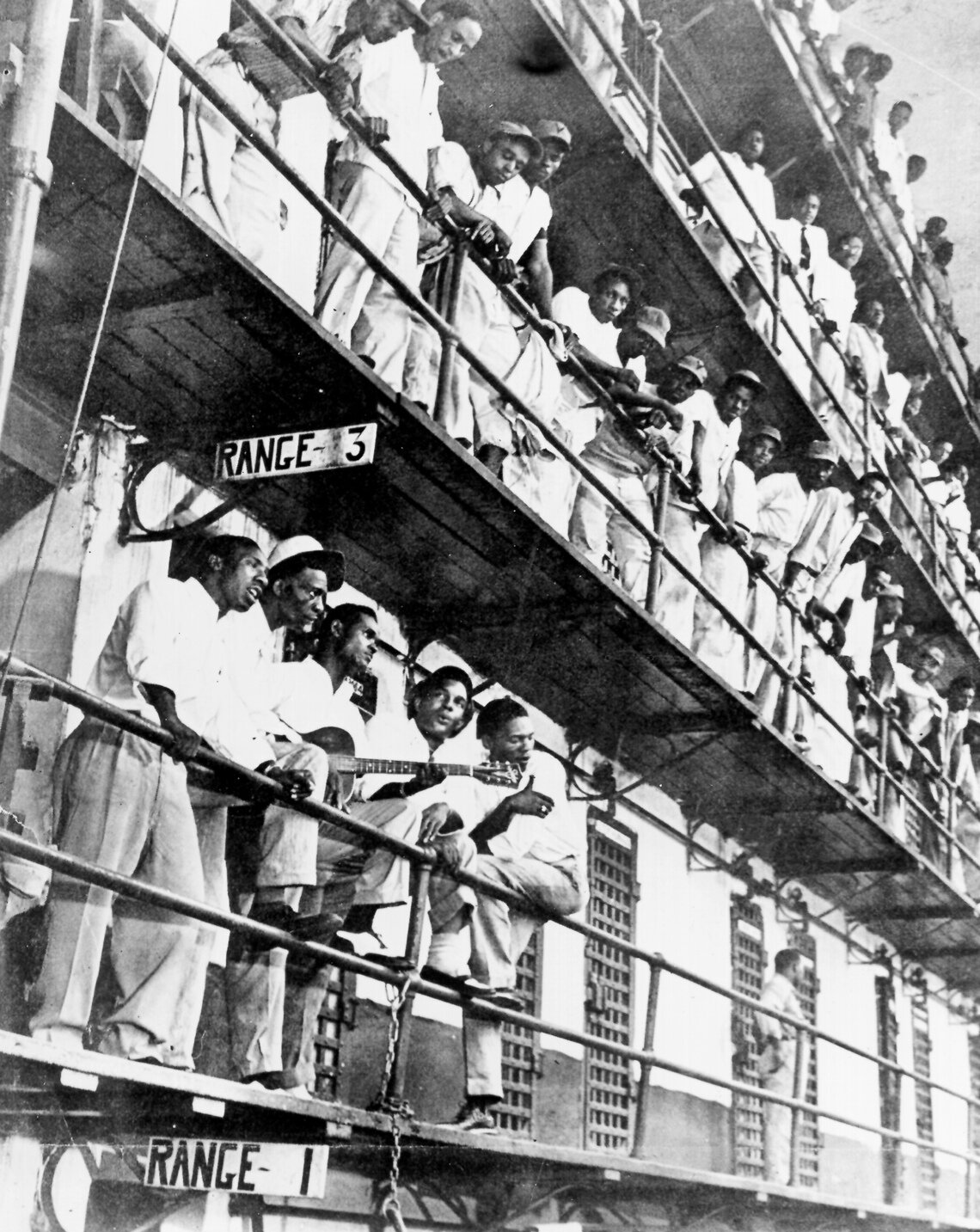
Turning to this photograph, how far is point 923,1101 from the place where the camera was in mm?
18062

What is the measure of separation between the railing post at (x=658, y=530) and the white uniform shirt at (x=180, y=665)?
137 inches

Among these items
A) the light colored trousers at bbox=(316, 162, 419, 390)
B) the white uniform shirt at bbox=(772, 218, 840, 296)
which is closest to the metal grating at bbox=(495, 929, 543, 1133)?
the light colored trousers at bbox=(316, 162, 419, 390)

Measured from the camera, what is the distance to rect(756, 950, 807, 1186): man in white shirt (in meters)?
11.9

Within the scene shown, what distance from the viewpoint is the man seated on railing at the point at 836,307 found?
15.2 meters

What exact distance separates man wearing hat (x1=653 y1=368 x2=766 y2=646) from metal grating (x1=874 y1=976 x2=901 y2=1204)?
7.52 meters

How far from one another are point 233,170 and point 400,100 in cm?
157

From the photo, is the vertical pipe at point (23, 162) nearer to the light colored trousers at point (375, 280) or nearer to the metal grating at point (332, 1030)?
the light colored trousers at point (375, 280)

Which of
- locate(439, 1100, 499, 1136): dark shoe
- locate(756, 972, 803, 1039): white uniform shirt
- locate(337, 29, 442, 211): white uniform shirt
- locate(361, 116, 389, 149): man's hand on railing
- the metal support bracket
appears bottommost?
locate(439, 1100, 499, 1136): dark shoe

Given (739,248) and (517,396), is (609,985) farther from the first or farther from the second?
(739,248)

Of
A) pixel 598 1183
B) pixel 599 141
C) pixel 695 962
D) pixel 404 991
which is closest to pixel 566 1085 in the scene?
pixel 598 1183

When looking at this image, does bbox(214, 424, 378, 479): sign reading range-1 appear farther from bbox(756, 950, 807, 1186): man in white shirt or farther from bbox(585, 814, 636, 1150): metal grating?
bbox(756, 950, 807, 1186): man in white shirt

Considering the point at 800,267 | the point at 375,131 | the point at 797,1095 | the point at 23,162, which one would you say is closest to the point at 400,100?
the point at 375,131

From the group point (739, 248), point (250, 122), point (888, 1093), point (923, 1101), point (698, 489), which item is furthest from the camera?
point (923, 1101)

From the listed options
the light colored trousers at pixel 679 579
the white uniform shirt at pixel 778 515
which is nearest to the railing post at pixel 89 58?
the light colored trousers at pixel 679 579
